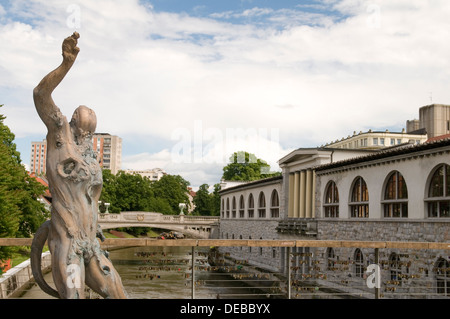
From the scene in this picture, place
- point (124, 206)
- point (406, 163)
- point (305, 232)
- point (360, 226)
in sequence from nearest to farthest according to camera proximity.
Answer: point (406, 163) → point (360, 226) → point (305, 232) → point (124, 206)

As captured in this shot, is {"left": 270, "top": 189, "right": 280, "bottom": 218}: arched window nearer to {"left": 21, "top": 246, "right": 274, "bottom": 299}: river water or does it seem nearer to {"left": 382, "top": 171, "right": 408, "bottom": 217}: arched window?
{"left": 21, "top": 246, "right": 274, "bottom": 299}: river water

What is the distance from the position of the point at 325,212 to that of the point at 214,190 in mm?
65894

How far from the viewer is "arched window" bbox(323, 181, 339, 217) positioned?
2955 centimetres

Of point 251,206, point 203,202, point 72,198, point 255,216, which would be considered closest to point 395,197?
point 72,198

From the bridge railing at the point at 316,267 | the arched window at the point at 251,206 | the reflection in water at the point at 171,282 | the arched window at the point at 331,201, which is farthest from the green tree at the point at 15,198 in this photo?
the arched window at the point at 251,206

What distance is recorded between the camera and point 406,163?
2208 cm

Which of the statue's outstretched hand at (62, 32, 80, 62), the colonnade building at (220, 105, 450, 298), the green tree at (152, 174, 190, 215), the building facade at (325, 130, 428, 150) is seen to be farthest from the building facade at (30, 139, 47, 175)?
the statue's outstretched hand at (62, 32, 80, 62)

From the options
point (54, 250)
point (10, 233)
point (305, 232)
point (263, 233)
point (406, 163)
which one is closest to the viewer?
point (54, 250)

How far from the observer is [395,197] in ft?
76.1

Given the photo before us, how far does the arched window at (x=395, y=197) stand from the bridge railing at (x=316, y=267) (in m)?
1.81

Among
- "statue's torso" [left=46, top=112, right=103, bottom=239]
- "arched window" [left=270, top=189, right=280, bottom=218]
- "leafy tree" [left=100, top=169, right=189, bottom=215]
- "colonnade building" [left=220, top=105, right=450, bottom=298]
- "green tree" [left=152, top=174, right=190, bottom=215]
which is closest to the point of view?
"statue's torso" [left=46, top=112, right=103, bottom=239]
